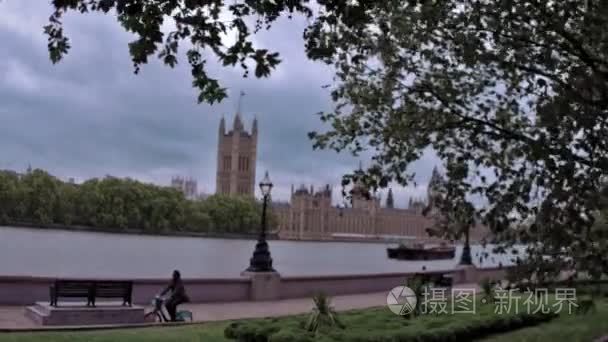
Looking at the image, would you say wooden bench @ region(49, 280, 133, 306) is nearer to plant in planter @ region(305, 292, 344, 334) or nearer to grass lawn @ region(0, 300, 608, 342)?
grass lawn @ region(0, 300, 608, 342)

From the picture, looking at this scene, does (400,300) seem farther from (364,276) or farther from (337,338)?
(364,276)

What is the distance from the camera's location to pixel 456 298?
1861 cm

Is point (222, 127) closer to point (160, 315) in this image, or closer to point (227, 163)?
point (227, 163)

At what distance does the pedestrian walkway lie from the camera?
1592cm

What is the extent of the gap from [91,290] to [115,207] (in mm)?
95088

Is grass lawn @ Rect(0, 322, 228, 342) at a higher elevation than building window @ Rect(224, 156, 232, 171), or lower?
lower

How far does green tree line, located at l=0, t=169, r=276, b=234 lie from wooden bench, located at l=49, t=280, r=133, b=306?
8987 cm

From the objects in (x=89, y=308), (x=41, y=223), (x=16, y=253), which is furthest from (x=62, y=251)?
(x=89, y=308)

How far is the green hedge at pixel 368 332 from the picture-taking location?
11852 mm

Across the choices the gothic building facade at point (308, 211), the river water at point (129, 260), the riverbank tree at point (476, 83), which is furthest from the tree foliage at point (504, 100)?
the gothic building facade at point (308, 211)

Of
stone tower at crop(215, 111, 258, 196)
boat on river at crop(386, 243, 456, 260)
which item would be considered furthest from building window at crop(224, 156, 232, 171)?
boat on river at crop(386, 243, 456, 260)

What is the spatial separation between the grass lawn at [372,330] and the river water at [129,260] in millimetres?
13128

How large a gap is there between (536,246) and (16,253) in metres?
67.2

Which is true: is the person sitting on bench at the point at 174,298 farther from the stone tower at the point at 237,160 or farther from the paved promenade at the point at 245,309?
the stone tower at the point at 237,160
